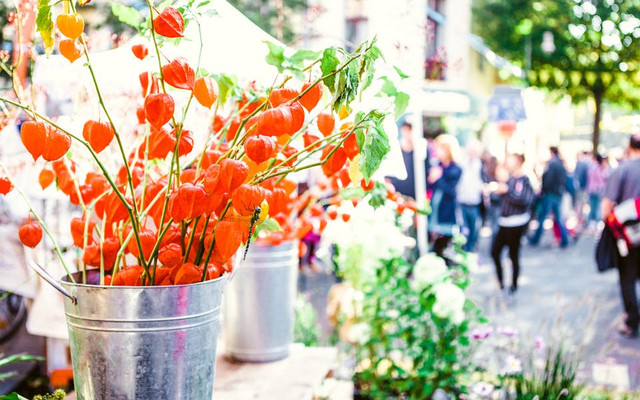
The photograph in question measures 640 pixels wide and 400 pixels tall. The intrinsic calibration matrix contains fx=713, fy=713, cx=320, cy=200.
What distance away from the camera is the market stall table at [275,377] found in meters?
2.25

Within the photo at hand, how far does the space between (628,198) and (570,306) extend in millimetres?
1481

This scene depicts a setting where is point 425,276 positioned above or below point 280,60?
below

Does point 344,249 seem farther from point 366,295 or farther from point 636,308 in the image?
point 636,308

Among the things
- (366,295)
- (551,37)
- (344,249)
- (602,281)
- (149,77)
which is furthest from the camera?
(551,37)

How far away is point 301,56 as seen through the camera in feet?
5.80

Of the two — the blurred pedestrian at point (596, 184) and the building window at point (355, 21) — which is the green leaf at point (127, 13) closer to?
the blurred pedestrian at point (596, 184)

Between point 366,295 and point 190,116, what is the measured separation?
4.39 ft

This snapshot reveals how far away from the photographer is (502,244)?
688 centimetres

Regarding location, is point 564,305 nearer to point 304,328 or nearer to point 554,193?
point 304,328

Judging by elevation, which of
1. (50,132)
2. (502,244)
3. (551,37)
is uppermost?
(551,37)

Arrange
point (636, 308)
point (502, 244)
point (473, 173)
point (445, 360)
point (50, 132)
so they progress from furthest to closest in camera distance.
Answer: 1. point (473, 173)
2. point (502, 244)
3. point (636, 308)
4. point (445, 360)
5. point (50, 132)

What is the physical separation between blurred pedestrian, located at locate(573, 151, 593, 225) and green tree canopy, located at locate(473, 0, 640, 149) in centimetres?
323

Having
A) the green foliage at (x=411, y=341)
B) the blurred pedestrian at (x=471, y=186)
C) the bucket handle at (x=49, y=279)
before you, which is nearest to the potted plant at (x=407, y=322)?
the green foliage at (x=411, y=341)

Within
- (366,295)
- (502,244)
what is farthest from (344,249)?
(502,244)
